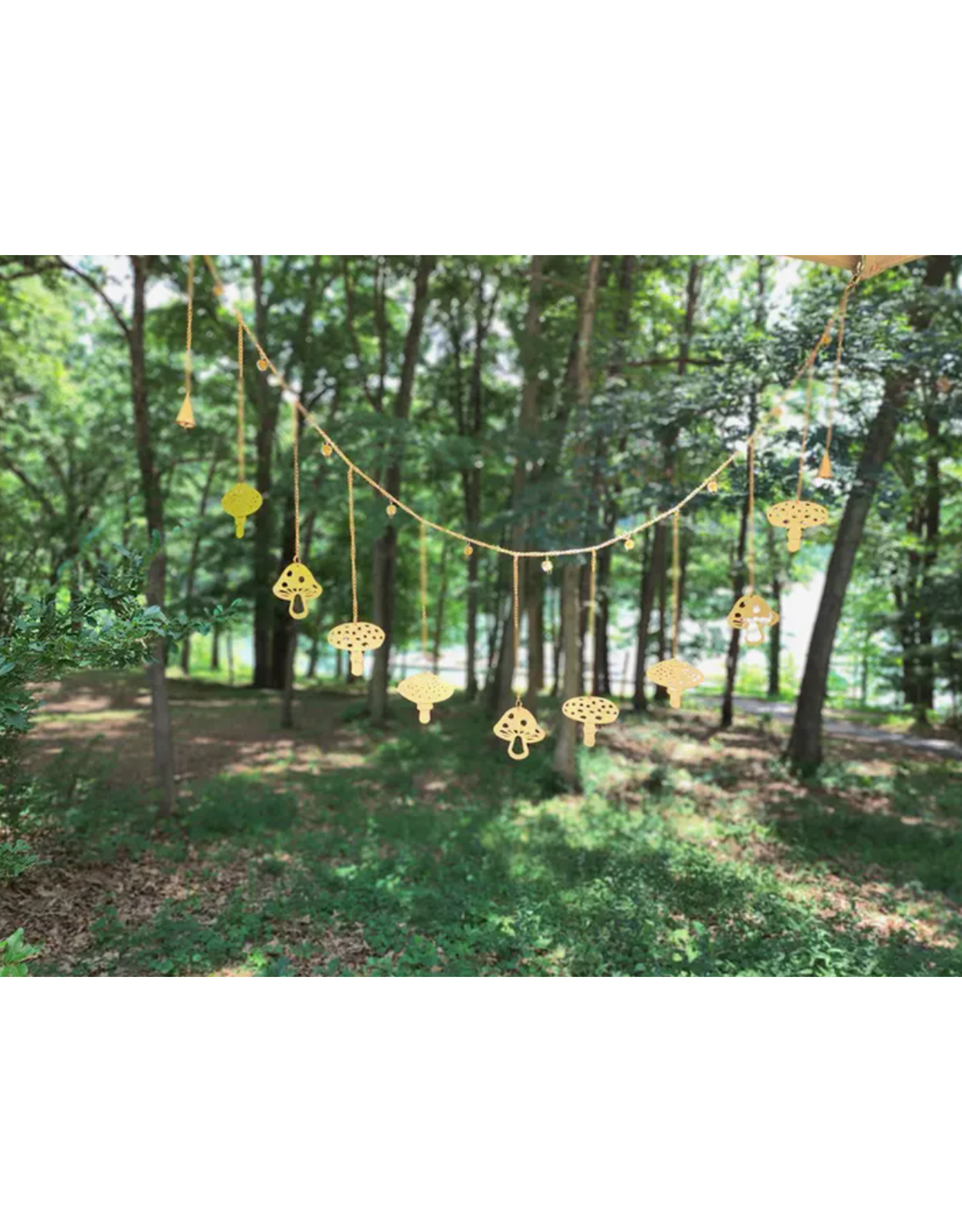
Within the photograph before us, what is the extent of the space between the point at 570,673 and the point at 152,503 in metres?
2.95

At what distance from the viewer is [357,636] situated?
2242mm

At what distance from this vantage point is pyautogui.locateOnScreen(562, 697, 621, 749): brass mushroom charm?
7.68ft

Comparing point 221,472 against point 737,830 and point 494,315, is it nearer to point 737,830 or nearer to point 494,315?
point 494,315

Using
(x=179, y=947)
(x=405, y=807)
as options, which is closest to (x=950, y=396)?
(x=405, y=807)

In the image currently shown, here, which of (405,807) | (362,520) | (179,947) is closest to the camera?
(179,947)

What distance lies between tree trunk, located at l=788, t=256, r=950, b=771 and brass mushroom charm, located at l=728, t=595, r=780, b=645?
2.96m

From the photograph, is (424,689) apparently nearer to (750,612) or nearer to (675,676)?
(675,676)

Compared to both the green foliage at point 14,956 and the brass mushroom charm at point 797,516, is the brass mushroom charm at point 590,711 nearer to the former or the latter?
the brass mushroom charm at point 797,516

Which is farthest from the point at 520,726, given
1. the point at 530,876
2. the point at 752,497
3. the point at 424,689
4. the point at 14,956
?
the point at 530,876

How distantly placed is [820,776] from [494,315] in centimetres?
627

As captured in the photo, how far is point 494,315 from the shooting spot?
8617 mm

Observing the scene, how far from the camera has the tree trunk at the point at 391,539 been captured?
6625mm

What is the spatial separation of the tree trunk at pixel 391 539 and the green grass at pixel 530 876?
6.16 feet
